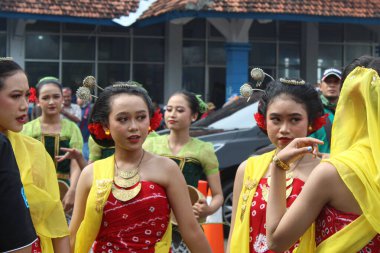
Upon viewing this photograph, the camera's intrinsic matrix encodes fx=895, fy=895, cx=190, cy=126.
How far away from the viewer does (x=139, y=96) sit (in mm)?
4938

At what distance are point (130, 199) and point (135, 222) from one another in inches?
4.8

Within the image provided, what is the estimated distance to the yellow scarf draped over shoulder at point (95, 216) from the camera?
460 centimetres

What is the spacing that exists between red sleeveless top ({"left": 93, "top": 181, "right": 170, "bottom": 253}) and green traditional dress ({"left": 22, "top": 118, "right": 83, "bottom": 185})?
346cm

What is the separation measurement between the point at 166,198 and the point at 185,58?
17.8m

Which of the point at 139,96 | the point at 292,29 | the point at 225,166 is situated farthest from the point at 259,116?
the point at 292,29

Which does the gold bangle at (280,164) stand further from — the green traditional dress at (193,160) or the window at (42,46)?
the window at (42,46)

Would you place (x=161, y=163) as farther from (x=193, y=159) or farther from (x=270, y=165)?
(x=193, y=159)

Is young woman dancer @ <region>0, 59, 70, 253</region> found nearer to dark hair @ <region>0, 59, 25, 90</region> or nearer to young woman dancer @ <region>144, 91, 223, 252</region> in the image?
dark hair @ <region>0, 59, 25, 90</region>

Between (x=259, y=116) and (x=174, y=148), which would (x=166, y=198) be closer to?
(x=259, y=116)

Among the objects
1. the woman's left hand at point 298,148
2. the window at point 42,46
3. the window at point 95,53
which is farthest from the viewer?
the window at point 95,53

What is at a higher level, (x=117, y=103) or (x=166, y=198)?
(x=117, y=103)

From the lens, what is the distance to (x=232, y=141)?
33.9ft

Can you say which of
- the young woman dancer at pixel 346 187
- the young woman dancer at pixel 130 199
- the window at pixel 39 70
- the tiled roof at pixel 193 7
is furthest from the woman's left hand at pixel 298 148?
the window at pixel 39 70

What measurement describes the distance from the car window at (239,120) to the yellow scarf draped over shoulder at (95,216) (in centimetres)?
592
